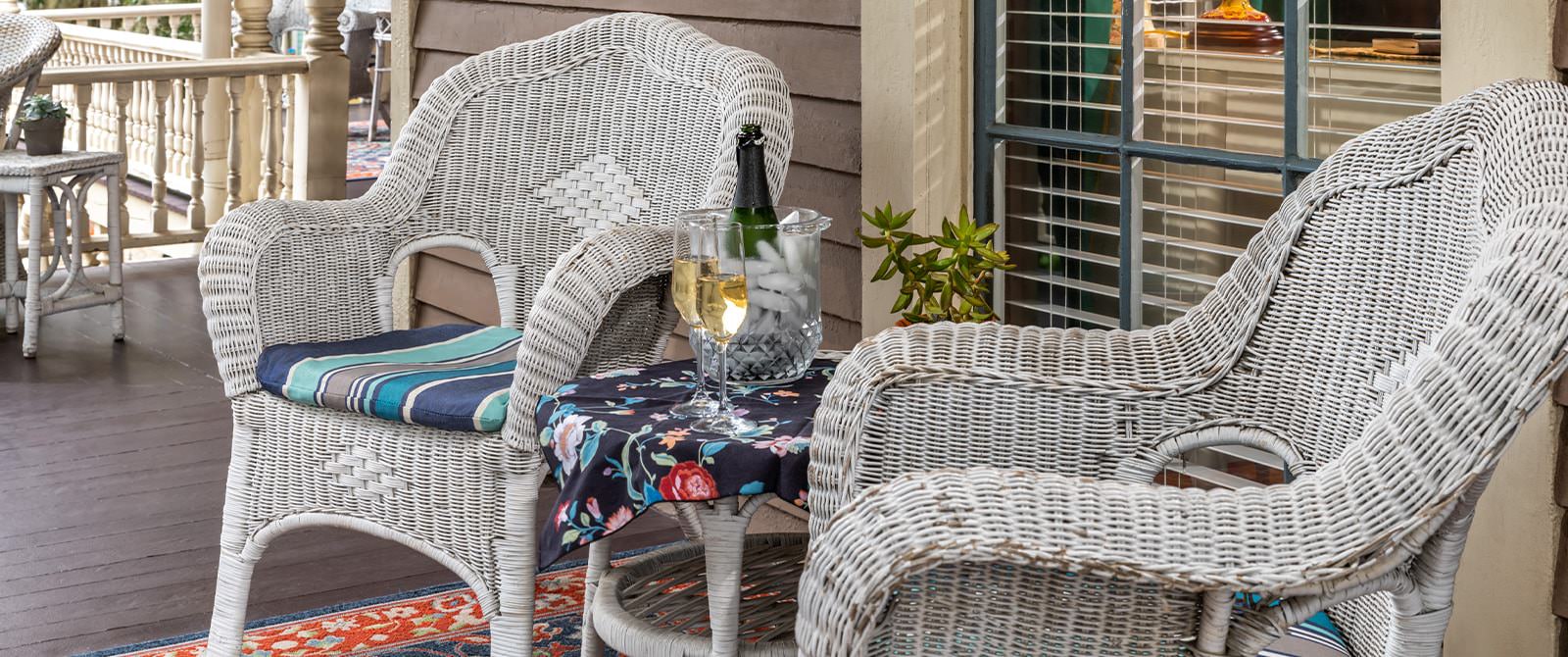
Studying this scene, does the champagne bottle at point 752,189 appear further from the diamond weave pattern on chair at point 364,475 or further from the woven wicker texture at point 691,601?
the diamond weave pattern on chair at point 364,475

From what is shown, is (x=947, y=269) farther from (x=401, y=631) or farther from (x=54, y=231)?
(x=54, y=231)

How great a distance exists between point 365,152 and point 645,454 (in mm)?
9588

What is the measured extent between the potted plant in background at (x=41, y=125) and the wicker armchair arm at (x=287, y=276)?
2679mm

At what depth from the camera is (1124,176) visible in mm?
2295

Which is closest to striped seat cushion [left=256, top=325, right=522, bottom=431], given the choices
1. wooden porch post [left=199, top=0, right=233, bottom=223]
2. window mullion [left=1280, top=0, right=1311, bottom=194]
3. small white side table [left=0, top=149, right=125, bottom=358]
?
window mullion [left=1280, top=0, right=1311, bottom=194]

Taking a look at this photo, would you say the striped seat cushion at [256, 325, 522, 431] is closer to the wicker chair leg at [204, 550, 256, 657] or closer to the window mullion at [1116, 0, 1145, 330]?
the wicker chair leg at [204, 550, 256, 657]

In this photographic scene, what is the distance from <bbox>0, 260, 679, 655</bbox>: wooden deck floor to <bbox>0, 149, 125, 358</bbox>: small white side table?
5.2 inches

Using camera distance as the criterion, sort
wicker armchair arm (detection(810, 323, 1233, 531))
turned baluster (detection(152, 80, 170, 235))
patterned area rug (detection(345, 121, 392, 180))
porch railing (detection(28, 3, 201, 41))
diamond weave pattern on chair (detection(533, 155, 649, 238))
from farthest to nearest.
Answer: patterned area rug (detection(345, 121, 392, 180)) → porch railing (detection(28, 3, 201, 41)) → turned baluster (detection(152, 80, 170, 235)) → diamond weave pattern on chair (detection(533, 155, 649, 238)) → wicker armchair arm (detection(810, 323, 1233, 531))

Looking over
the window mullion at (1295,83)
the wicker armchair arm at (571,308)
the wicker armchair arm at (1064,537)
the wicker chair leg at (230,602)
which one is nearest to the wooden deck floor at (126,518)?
the wicker chair leg at (230,602)

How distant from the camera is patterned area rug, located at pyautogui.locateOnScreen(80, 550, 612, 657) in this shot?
99.6 inches

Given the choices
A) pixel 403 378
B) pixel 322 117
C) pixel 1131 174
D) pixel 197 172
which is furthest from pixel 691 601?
pixel 197 172

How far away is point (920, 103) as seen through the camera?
8.24 feet

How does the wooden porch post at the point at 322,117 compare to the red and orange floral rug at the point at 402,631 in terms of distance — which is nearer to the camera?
the red and orange floral rug at the point at 402,631

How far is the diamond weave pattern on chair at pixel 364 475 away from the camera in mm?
2145
